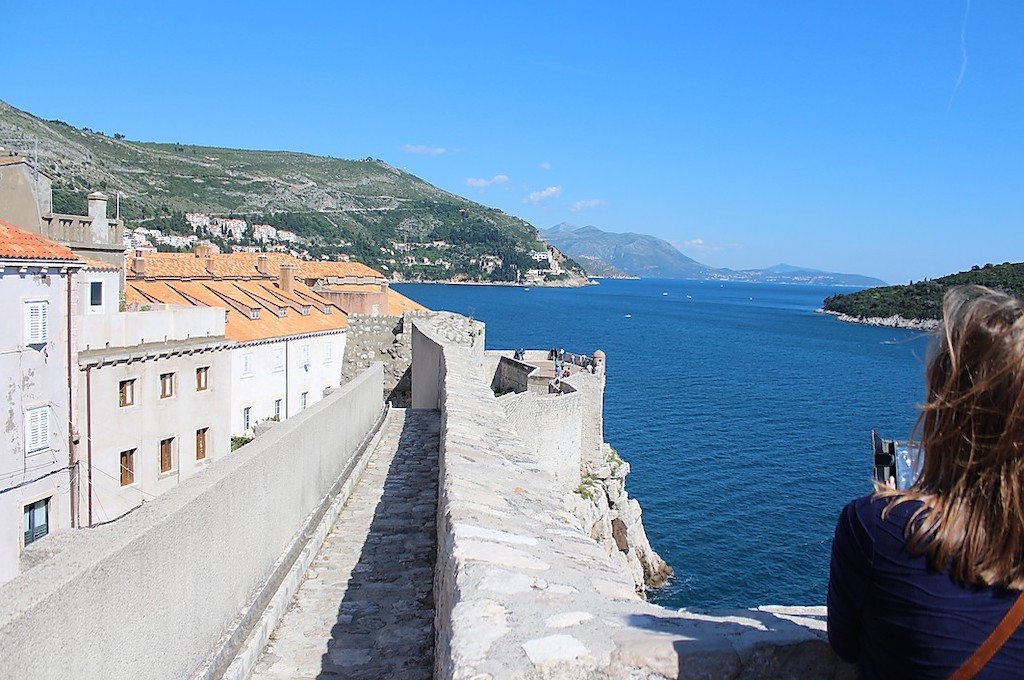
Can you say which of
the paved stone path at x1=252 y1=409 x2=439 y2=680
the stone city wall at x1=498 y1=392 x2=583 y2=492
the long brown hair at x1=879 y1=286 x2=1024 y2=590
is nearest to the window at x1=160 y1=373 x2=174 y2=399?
the stone city wall at x1=498 y1=392 x2=583 y2=492

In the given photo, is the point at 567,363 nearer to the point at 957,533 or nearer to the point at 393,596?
the point at 393,596

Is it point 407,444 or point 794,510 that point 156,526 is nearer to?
point 407,444

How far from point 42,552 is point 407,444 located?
6680 millimetres

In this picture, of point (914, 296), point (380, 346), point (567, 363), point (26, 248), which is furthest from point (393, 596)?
point (914, 296)

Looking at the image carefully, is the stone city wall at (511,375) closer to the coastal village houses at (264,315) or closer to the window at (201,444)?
the coastal village houses at (264,315)

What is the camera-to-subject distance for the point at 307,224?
168m

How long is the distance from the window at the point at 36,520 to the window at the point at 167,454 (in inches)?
122

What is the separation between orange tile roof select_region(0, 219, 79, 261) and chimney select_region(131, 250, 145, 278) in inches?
663

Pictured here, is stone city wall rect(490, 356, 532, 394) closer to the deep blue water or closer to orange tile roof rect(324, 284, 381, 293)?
orange tile roof rect(324, 284, 381, 293)

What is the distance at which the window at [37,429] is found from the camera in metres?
14.4

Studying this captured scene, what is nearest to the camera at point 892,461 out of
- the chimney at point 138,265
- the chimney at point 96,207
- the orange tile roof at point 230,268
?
the chimney at point 96,207

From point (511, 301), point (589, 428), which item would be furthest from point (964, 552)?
point (511, 301)

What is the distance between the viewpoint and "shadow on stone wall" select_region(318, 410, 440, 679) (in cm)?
475

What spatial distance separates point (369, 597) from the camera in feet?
18.6
